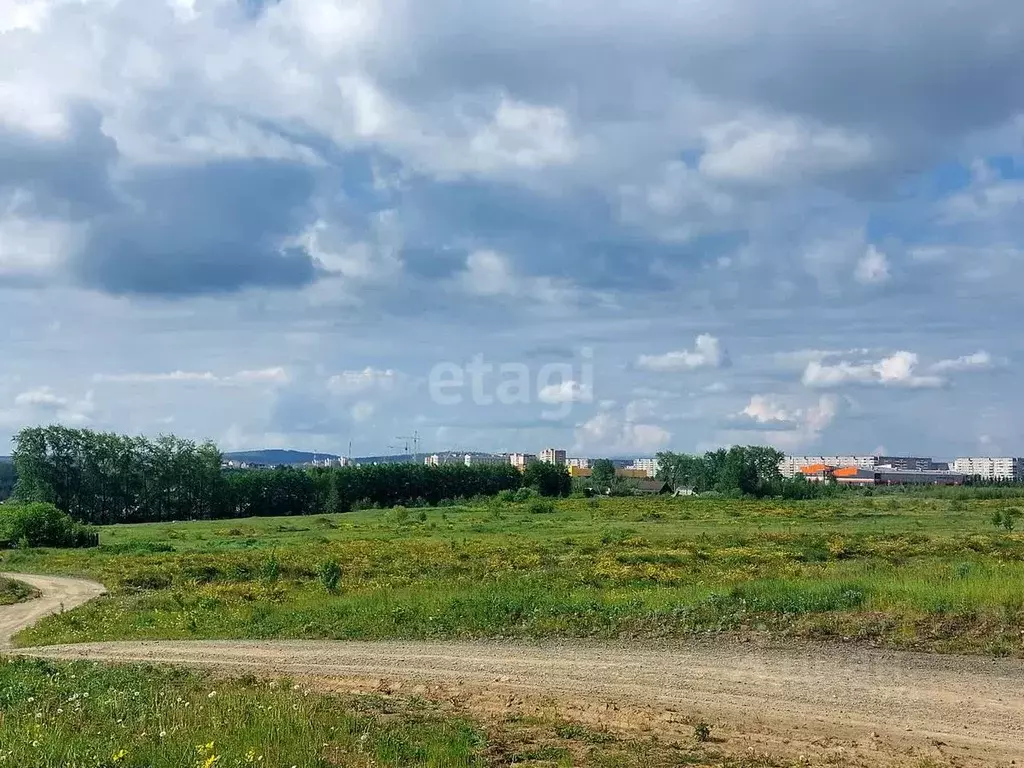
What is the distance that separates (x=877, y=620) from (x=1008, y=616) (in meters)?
2.06

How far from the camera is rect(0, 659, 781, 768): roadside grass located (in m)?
8.52

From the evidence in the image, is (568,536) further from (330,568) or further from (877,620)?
(877,620)

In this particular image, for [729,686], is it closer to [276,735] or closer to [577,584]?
[276,735]

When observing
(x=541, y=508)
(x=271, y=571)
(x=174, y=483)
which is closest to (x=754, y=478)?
(x=541, y=508)

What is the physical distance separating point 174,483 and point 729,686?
12164cm

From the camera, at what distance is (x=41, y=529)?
63125 millimetres

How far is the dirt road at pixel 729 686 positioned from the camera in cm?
1038

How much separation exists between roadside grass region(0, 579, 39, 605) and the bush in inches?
1039

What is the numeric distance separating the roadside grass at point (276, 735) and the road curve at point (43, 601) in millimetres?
13696

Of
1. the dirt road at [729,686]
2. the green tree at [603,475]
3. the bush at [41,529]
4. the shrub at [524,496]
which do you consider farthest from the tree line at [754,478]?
the dirt road at [729,686]

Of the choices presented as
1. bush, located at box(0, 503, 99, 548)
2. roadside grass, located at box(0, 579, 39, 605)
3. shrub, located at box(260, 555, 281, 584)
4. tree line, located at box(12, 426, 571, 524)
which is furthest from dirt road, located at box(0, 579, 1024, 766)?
tree line, located at box(12, 426, 571, 524)

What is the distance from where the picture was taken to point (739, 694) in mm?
12641


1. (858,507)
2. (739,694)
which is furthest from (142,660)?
(858,507)

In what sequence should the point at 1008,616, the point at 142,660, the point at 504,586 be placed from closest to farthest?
the point at 1008,616, the point at 142,660, the point at 504,586
